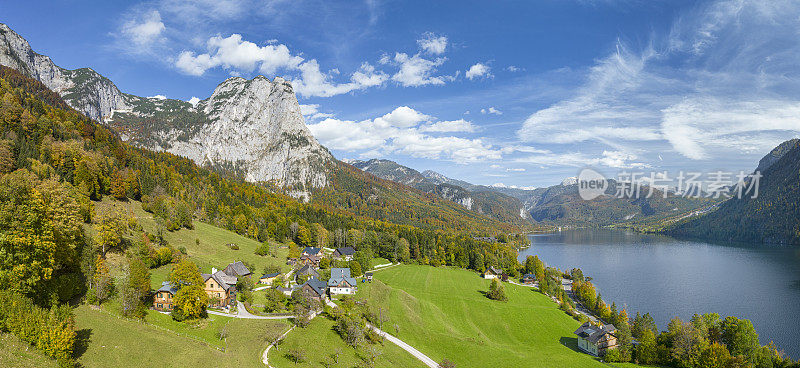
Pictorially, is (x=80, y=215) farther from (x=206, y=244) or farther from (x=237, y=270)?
(x=206, y=244)

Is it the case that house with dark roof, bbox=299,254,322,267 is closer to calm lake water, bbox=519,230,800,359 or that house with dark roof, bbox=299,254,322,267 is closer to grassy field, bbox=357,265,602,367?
grassy field, bbox=357,265,602,367

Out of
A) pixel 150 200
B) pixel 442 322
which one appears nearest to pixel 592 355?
pixel 442 322

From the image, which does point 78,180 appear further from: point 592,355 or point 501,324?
point 592,355

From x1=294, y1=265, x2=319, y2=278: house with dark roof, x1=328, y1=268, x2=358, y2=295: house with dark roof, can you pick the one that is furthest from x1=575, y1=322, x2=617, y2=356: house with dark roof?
x1=294, y1=265, x2=319, y2=278: house with dark roof

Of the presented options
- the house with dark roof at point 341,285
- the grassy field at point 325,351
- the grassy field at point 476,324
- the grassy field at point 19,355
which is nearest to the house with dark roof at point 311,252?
the grassy field at point 476,324

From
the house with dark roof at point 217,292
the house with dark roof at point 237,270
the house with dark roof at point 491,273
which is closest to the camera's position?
the house with dark roof at point 217,292

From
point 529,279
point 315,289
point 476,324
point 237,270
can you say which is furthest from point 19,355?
point 529,279

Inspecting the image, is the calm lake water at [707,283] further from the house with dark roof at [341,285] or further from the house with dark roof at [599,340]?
the house with dark roof at [341,285]
